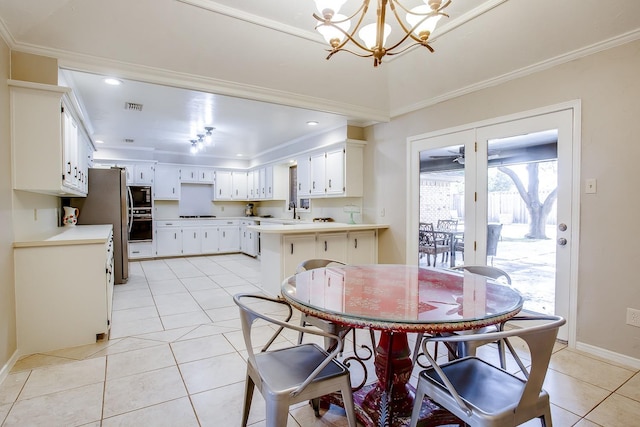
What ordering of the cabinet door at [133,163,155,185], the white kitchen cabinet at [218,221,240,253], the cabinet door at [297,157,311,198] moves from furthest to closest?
the white kitchen cabinet at [218,221,240,253], the cabinet door at [133,163,155,185], the cabinet door at [297,157,311,198]

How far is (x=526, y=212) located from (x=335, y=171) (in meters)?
2.70

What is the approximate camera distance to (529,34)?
2.73 meters

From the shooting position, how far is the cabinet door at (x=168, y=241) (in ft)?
23.6

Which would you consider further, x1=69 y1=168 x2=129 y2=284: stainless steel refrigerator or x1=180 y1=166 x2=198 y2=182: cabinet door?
x1=180 y1=166 x2=198 y2=182: cabinet door

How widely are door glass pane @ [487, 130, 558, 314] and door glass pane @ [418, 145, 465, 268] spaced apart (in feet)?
1.21

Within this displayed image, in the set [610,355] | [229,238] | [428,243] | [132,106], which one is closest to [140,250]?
[229,238]

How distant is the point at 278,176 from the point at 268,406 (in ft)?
19.9

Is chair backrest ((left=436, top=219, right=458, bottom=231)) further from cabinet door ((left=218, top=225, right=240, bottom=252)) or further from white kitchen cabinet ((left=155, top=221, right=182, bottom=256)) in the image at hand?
white kitchen cabinet ((left=155, top=221, right=182, bottom=256))

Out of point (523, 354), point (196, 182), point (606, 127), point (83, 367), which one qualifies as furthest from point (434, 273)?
point (196, 182)

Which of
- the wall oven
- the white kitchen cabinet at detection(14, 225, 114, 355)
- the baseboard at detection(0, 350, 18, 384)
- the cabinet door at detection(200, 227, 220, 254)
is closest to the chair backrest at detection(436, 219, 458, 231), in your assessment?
the white kitchen cabinet at detection(14, 225, 114, 355)

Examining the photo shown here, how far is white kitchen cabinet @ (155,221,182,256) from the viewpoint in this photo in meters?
7.17

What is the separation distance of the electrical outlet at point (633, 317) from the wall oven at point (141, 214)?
7.44 metres

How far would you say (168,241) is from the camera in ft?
23.9

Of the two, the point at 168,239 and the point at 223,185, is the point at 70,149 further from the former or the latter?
the point at 223,185
